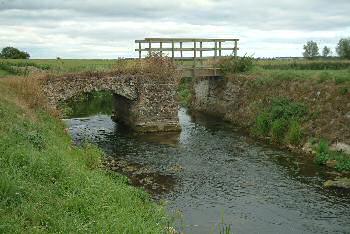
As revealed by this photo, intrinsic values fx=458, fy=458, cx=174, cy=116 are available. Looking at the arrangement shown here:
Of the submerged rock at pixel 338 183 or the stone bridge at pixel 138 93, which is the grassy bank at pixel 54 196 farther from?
the stone bridge at pixel 138 93

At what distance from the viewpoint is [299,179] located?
20875 millimetres

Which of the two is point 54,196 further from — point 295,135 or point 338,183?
point 295,135

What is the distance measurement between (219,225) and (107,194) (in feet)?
12.6

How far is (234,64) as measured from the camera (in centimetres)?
4041

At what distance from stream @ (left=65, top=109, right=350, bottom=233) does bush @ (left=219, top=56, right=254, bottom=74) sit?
9.96 meters

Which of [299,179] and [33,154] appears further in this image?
[299,179]

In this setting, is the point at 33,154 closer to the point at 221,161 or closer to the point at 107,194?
the point at 107,194

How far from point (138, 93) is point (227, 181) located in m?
14.5

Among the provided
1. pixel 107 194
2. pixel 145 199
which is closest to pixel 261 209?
pixel 145 199

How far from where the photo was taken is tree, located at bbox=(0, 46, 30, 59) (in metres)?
64.5

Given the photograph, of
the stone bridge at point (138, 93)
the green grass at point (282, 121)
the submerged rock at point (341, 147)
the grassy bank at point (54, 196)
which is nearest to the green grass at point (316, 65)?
the green grass at point (282, 121)

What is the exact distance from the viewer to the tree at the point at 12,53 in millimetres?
64481

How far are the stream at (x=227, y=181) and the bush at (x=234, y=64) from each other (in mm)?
9961

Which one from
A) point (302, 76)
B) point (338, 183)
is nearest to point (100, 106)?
point (302, 76)
